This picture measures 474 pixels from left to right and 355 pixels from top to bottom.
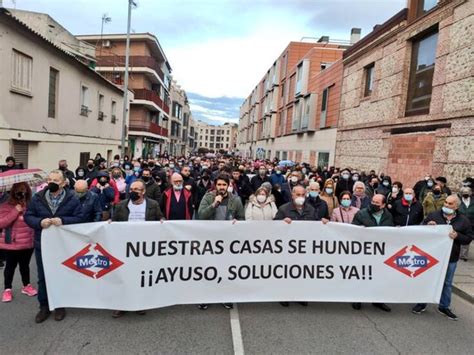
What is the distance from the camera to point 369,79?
16.8 meters

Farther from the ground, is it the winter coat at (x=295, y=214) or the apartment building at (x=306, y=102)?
the apartment building at (x=306, y=102)

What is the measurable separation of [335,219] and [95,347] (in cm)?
394

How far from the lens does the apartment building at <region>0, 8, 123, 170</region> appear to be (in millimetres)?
10438

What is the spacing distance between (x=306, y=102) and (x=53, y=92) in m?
18.8

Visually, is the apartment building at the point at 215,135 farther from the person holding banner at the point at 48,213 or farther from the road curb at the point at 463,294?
the person holding banner at the point at 48,213

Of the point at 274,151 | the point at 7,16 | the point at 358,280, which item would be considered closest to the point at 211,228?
the point at 358,280

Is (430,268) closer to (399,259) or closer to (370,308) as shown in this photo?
(399,259)

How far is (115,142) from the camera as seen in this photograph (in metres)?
22.8

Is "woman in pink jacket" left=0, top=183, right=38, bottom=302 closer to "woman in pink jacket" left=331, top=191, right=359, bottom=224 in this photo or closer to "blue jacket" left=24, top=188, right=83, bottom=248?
"blue jacket" left=24, top=188, right=83, bottom=248

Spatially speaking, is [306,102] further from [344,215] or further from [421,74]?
[344,215]

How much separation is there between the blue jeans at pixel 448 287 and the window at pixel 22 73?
12499mm

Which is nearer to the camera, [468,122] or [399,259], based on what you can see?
[399,259]

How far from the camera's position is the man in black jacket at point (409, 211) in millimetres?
6270

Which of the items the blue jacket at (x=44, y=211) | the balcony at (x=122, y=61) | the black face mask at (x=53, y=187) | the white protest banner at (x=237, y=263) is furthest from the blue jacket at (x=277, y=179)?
the balcony at (x=122, y=61)
